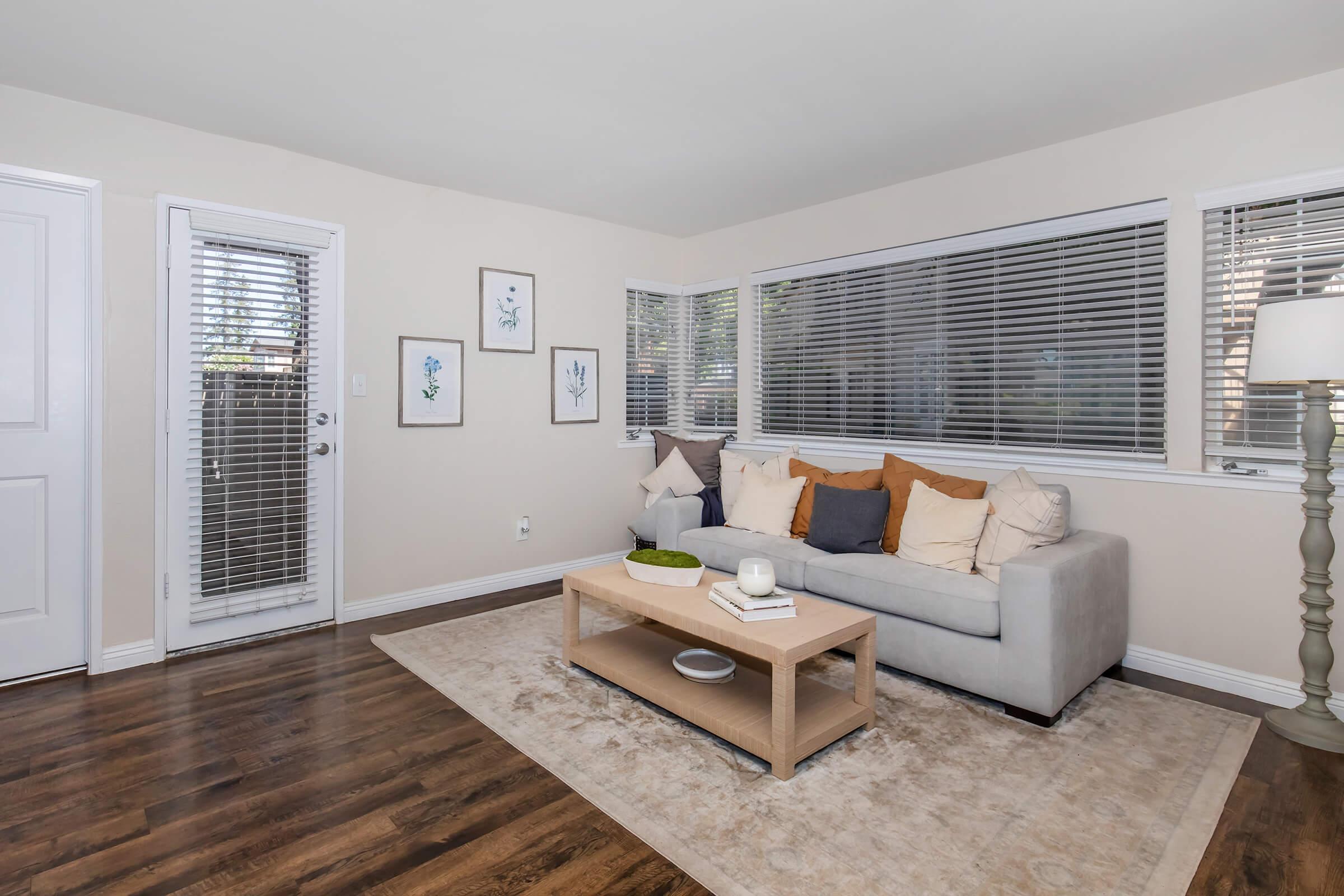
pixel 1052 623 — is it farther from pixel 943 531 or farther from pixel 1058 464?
pixel 1058 464

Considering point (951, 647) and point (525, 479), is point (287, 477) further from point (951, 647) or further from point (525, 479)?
point (951, 647)

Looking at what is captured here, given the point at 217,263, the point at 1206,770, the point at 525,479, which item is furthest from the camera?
the point at 525,479

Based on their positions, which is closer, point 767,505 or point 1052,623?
point 1052,623

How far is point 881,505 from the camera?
3.58 m

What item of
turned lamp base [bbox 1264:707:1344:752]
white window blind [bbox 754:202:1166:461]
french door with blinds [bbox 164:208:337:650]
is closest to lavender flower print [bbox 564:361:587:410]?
white window blind [bbox 754:202:1166:461]

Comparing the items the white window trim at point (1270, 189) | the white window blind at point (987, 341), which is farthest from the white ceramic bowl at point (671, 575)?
the white window trim at point (1270, 189)

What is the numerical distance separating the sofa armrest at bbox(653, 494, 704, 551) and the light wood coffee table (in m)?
1.14

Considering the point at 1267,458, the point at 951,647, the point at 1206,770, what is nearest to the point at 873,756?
the point at 951,647

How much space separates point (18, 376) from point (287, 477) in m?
1.17

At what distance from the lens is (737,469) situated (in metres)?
4.59

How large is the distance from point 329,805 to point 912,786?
1.87 m

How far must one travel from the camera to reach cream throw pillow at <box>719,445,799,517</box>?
4391 mm

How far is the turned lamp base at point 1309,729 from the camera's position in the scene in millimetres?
2516

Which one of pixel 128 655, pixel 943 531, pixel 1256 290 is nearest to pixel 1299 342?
pixel 1256 290
